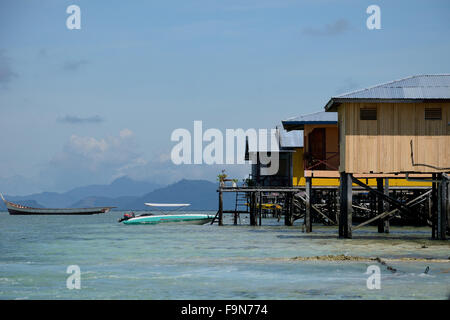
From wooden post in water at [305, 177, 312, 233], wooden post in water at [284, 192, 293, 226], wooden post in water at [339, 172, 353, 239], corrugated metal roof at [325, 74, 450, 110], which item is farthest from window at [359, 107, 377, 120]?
wooden post in water at [284, 192, 293, 226]

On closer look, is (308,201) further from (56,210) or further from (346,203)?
(56,210)

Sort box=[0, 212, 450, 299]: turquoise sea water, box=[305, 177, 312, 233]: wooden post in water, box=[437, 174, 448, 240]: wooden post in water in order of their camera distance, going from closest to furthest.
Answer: box=[0, 212, 450, 299]: turquoise sea water, box=[437, 174, 448, 240]: wooden post in water, box=[305, 177, 312, 233]: wooden post in water

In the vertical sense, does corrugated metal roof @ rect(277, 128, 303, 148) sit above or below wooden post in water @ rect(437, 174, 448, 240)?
above

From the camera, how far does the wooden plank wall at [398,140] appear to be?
30984 millimetres

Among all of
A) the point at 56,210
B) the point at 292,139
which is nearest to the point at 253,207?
the point at 292,139

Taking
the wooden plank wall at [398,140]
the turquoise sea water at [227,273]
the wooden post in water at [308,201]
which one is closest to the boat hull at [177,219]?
the wooden post in water at [308,201]

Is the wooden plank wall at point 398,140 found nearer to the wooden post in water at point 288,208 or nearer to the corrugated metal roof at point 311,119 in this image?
the corrugated metal roof at point 311,119

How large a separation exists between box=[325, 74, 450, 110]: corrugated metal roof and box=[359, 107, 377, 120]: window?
70cm

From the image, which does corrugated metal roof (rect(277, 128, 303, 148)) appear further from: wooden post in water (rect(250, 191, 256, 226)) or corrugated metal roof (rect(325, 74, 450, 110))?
corrugated metal roof (rect(325, 74, 450, 110))

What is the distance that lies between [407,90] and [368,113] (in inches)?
76.7

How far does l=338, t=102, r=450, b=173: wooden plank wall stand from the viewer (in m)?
31.0
